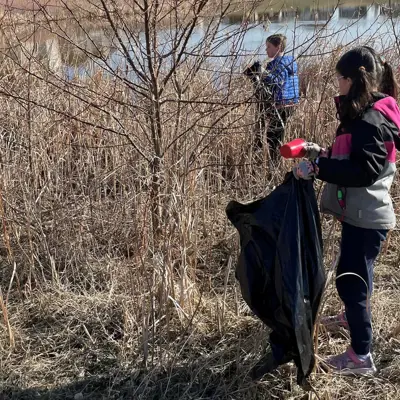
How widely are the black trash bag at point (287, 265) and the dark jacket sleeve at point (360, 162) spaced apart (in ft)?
0.45

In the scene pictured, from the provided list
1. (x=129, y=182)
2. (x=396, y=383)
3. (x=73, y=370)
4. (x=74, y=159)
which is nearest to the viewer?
(x=396, y=383)

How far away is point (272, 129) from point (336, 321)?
1.84 metres

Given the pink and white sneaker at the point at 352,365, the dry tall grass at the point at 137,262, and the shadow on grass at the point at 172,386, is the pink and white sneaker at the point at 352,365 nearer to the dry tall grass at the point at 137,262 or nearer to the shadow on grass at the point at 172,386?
the dry tall grass at the point at 137,262

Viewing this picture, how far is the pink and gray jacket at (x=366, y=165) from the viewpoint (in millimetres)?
1865

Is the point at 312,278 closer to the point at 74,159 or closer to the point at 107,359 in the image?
the point at 107,359

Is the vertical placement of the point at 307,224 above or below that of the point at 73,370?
above

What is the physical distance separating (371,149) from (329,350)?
956mm

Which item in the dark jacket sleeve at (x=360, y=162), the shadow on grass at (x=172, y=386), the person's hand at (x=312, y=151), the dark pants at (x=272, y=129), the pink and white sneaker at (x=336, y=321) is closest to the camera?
the dark jacket sleeve at (x=360, y=162)

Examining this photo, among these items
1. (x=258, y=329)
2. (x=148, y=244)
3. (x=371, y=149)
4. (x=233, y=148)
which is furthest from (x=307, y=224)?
(x=233, y=148)

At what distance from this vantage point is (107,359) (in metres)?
2.34

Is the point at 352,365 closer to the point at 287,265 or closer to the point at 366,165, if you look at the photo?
the point at 287,265

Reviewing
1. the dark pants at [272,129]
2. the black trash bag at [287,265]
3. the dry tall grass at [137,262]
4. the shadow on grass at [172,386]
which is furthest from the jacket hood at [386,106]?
the dark pants at [272,129]

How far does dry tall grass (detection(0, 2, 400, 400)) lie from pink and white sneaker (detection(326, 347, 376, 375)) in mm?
40

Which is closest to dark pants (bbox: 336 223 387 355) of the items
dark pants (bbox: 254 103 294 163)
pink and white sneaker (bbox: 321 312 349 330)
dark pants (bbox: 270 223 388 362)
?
dark pants (bbox: 270 223 388 362)
